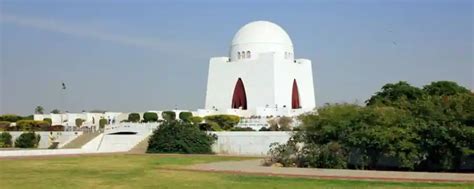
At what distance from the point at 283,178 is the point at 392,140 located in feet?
16.2

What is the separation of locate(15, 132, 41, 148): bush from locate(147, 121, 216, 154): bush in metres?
8.79

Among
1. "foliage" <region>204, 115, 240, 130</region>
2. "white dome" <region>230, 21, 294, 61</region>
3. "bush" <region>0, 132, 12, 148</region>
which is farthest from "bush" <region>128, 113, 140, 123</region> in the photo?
"bush" <region>0, 132, 12, 148</region>

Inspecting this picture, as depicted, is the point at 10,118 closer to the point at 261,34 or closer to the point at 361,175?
the point at 261,34

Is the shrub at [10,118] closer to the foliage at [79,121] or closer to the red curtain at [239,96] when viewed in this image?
the foliage at [79,121]

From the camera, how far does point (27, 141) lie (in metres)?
35.9

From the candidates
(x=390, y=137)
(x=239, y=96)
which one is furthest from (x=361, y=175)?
(x=239, y=96)

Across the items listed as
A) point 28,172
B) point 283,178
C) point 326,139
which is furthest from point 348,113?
point 28,172

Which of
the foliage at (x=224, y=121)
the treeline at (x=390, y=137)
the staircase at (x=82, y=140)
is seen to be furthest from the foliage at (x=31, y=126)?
the treeline at (x=390, y=137)

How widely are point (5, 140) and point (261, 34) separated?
87.0 feet

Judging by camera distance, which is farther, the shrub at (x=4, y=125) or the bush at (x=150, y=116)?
the bush at (x=150, y=116)

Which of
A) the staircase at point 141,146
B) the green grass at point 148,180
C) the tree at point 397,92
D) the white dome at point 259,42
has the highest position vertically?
the white dome at point 259,42

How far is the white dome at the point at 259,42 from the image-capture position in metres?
55.9

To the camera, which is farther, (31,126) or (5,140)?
(31,126)

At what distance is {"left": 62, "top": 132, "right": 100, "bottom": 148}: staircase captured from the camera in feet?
113
